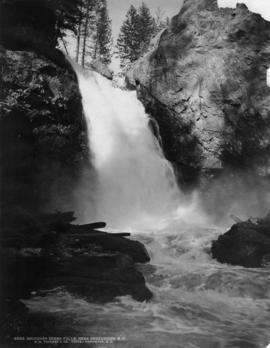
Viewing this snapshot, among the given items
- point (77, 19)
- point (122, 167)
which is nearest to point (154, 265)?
point (122, 167)

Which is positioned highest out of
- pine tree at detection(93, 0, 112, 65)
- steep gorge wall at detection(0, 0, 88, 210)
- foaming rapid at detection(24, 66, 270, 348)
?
pine tree at detection(93, 0, 112, 65)

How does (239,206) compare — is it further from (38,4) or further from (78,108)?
(38,4)

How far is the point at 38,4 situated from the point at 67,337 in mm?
10711

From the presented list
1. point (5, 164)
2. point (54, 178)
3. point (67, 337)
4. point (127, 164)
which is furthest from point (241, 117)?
point (67, 337)

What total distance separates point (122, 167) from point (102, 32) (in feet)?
19.1

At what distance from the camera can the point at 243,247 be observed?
38.5 ft

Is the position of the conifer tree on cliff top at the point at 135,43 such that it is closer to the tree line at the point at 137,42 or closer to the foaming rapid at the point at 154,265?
the tree line at the point at 137,42

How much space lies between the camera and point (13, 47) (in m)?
13.4

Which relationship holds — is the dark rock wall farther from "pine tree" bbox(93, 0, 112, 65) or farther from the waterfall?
"pine tree" bbox(93, 0, 112, 65)

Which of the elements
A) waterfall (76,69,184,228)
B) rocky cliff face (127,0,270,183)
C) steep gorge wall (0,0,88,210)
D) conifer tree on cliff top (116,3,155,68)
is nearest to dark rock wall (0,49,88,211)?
steep gorge wall (0,0,88,210)

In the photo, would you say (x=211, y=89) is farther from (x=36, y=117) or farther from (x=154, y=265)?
(x=154, y=265)

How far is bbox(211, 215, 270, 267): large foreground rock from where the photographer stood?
1148 centimetres

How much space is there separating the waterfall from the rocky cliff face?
128 cm

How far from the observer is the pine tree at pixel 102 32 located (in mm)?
11023
